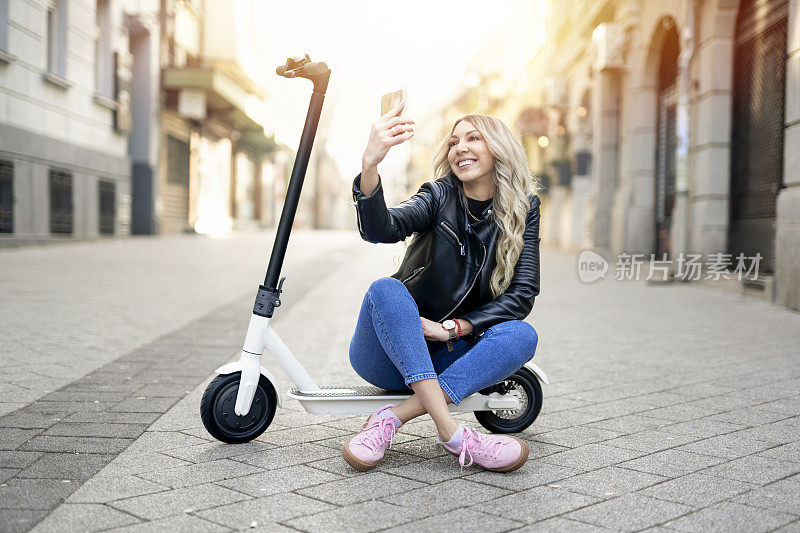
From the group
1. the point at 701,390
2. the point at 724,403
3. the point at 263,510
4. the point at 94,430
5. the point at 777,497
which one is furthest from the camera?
the point at 701,390

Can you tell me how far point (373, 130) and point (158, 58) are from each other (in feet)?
67.3

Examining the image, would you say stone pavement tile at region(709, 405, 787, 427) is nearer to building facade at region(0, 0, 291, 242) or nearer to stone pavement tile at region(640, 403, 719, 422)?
stone pavement tile at region(640, 403, 719, 422)

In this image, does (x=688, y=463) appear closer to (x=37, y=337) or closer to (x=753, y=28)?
(x=37, y=337)

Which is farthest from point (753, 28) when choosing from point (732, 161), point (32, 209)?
point (32, 209)

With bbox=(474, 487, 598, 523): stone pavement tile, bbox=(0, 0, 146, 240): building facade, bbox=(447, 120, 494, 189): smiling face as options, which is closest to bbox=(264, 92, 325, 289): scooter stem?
bbox=(447, 120, 494, 189): smiling face

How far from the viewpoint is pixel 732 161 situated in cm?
1063

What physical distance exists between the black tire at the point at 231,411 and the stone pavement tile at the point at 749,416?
2.00 m

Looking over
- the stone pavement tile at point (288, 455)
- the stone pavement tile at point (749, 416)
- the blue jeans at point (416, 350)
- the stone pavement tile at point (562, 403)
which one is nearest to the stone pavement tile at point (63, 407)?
the stone pavement tile at point (288, 455)

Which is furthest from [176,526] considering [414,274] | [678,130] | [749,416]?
[678,130]

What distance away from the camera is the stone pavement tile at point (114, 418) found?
131 inches

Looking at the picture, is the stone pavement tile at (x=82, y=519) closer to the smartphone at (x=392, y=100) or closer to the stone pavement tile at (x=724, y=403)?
the smartphone at (x=392, y=100)

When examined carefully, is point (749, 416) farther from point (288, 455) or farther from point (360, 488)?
point (288, 455)

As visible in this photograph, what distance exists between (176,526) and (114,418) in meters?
1.32

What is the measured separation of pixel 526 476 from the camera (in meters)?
2.74
